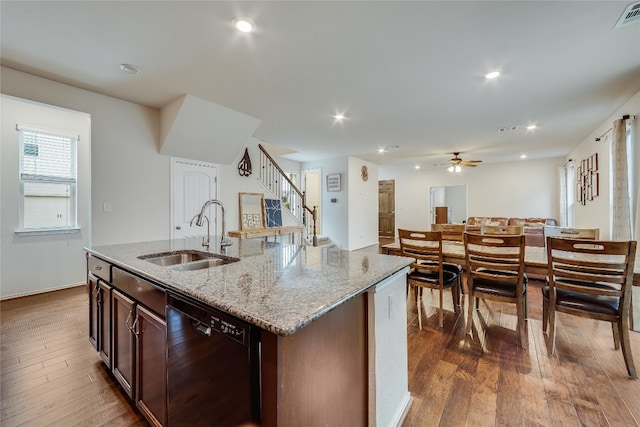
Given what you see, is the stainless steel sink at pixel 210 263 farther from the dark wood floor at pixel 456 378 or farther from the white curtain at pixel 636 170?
the white curtain at pixel 636 170

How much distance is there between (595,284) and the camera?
6.97ft

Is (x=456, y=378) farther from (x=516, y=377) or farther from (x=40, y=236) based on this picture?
(x=40, y=236)

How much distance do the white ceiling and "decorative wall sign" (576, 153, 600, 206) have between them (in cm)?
86

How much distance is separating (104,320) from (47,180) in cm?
276

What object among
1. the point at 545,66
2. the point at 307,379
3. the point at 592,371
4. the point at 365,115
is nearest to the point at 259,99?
the point at 365,115

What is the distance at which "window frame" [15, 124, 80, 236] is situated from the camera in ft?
10.3

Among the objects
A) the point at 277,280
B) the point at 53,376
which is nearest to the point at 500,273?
the point at 277,280

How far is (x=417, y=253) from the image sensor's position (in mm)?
2750

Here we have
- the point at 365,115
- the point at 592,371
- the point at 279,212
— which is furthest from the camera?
the point at 279,212

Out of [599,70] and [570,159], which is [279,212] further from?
[570,159]

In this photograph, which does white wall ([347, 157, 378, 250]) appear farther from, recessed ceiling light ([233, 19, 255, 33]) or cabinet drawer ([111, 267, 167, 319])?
cabinet drawer ([111, 267, 167, 319])

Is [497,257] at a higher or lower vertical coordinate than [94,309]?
higher

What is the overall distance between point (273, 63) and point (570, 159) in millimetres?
7571

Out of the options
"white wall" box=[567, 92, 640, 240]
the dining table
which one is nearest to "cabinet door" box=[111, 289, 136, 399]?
the dining table
